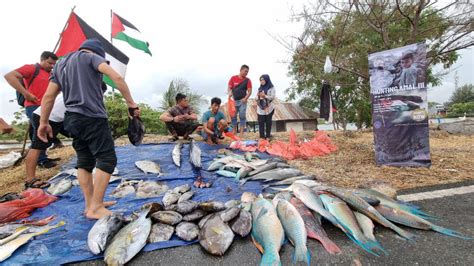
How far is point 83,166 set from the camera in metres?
2.71

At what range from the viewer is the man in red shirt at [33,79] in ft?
13.1

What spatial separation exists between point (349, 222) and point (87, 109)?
8.89 ft

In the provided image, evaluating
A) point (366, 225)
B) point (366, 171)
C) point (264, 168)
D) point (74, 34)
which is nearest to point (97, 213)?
point (264, 168)

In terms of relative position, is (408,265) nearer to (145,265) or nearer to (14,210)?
(145,265)

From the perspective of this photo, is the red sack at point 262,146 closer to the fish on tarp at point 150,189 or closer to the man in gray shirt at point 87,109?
the fish on tarp at point 150,189

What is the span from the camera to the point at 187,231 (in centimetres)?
219

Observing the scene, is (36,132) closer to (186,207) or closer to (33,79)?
(33,79)

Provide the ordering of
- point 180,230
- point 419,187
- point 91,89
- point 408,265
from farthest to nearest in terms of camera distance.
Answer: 1. point 419,187
2. point 91,89
3. point 180,230
4. point 408,265

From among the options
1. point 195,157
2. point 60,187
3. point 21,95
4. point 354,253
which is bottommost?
point 354,253

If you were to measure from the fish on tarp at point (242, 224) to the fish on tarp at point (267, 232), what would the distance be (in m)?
0.05

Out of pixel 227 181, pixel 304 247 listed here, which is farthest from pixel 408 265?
pixel 227 181

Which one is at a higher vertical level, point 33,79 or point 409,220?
point 33,79

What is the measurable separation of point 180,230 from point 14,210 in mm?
1955

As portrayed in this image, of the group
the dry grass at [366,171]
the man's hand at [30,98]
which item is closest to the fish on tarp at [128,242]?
the dry grass at [366,171]
